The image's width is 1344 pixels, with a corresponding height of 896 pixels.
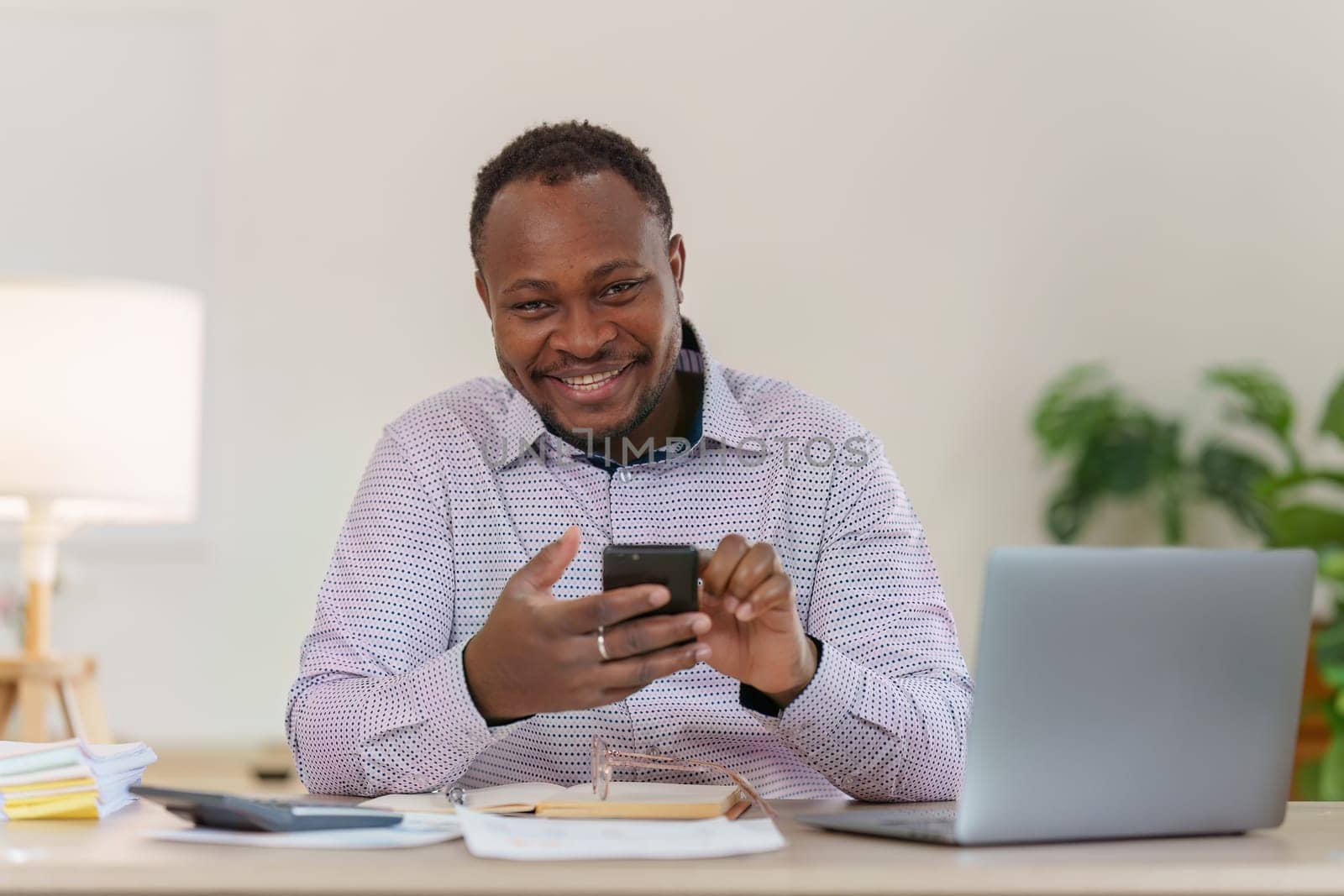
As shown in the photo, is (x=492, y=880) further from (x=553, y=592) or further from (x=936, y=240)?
(x=936, y=240)

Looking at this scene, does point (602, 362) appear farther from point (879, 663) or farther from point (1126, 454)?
point (1126, 454)

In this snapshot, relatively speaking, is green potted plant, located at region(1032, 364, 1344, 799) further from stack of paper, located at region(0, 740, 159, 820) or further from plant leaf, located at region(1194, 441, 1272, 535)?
stack of paper, located at region(0, 740, 159, 820)

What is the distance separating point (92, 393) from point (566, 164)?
1.32 metres

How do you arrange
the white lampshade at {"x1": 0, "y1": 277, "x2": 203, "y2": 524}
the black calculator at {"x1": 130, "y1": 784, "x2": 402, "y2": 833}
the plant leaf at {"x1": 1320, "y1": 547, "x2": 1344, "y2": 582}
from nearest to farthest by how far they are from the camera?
the black calculator at {"x1": 130, "y1": 784, "x2": 402, "y2": 833} < the white lampshade at {"x1": 0, "y1": 277, "x2": 203, "y2": 524} < the plant leaf at {"x1": 1320, "y1": 547, "x2": 1344, "y2": 582}

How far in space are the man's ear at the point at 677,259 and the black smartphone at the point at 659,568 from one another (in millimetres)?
653

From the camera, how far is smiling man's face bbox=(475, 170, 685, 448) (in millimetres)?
1637

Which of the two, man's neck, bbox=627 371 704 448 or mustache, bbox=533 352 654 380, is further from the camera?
man's neck, bbox=627 371 704 448

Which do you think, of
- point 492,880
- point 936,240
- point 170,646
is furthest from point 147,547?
point 492,880

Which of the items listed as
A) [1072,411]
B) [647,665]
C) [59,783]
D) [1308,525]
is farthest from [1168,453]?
[59,783]

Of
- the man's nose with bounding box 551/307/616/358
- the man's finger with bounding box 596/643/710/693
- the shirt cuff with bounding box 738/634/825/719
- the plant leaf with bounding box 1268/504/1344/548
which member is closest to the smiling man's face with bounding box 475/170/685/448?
the man's nose with bounding box 551/307/616/358

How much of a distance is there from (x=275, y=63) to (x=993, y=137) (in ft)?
6.70

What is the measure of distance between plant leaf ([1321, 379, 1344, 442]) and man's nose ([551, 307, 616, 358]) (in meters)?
2.32

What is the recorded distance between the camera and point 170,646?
4.02 m

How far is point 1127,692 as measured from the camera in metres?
1.02
